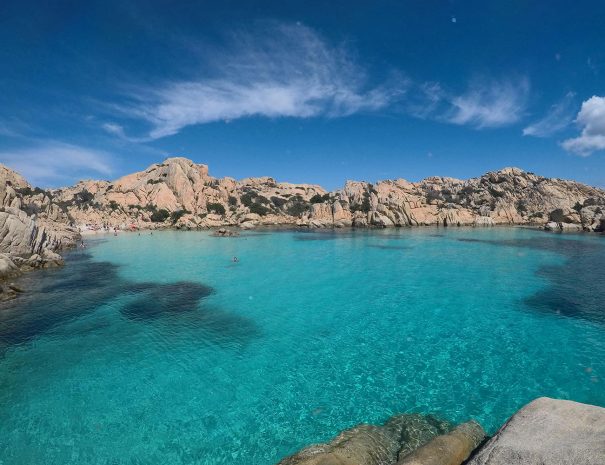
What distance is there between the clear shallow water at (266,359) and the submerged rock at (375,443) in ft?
2.89

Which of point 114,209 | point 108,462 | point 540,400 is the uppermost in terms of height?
point 114,209

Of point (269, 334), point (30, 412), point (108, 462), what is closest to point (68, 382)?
point (30, 412)

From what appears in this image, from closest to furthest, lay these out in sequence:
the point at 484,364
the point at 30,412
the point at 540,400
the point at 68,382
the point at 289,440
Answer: the point at 540,400 → the point at 289,440 → the point at 30,412 → the point at 68,382 → the point at 484,364

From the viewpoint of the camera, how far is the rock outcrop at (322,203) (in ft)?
330

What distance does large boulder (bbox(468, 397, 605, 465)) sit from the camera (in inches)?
176

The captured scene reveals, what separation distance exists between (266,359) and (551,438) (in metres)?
11.0

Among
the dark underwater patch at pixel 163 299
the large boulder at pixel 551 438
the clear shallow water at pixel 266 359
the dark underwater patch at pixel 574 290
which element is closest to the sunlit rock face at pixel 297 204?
the dark underwater patch at pixel 574 290

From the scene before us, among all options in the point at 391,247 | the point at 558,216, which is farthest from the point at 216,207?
the point at 558,216

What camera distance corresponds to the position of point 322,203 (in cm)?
11862

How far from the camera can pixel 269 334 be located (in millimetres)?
17078

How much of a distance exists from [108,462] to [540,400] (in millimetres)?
10159

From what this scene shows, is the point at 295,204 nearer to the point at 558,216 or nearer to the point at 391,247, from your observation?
the point at 558,216

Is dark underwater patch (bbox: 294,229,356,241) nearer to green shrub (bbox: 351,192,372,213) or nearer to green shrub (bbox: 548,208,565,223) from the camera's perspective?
green shrub (bbox: 351,192,372,213)

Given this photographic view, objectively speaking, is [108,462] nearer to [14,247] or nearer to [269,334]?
[269,334]
